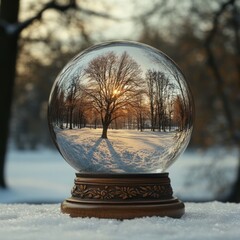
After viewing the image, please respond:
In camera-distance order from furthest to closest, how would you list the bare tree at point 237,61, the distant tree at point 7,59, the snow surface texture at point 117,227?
1. the bare tree at point 237,61
2. the distant tree at point 7,59
3. the snow surface texture at point 117,227

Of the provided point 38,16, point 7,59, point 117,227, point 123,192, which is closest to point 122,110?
point 123,192

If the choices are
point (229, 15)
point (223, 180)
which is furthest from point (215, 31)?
point (223, 180)

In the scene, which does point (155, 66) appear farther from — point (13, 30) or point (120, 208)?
point (13, 30)

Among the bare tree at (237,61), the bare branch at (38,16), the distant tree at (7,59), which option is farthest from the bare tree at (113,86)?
the bare tree at (237,61)

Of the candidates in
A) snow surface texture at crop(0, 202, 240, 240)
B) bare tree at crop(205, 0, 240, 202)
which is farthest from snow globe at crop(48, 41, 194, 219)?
bare tree at crop(205, 0, 240, 202)

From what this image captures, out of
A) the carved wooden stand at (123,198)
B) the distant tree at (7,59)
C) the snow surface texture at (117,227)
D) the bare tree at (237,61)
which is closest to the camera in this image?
the snow surface texture at (117,227)

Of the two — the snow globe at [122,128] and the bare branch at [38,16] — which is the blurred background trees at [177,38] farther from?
the snow globe at [122,128]

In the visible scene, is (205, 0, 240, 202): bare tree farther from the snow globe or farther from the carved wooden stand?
the carved wooden stand
